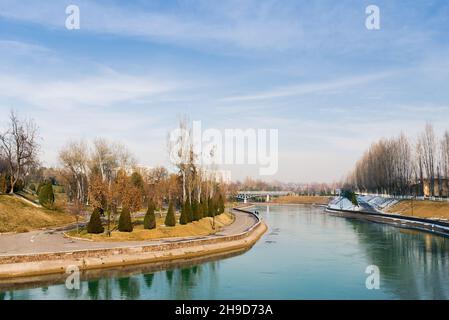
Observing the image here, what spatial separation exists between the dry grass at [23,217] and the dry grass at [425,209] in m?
52.6

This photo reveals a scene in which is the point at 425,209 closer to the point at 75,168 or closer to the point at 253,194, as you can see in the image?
the point at 75,168

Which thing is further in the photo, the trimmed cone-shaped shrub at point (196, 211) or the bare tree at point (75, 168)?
the bare tree at point (75, 168)

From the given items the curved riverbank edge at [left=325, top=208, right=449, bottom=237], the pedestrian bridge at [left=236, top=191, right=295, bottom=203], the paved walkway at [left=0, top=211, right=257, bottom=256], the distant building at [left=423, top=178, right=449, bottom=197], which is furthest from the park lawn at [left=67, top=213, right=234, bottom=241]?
the pedestrian bridge at [left=236, top=191, right=295, bottom=203]

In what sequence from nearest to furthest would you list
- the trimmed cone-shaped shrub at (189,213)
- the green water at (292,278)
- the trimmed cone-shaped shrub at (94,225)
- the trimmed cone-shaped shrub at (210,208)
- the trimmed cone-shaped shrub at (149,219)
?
the green water at (292,278) → the trimmed cone-shaped shrub at (94,225) → the trimmed cone-shaped shrub at (149,219) → the trimmed cone-shaped shrub at (189,213) → the trimmed cone-shaped shrub at (210,208)

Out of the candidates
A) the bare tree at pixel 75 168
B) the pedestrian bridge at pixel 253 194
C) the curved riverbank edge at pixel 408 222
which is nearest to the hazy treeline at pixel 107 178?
the bare tree at pixel 75 168

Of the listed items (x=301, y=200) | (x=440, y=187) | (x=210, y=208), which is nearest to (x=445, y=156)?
(x=440, y=187)

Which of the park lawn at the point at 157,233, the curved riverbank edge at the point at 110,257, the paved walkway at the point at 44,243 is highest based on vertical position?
the park lawn at the point at 157,233

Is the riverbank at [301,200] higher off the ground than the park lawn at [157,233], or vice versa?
the riverbank at [301,200]

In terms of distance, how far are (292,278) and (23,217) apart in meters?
33.1

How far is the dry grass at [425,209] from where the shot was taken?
6931 cm

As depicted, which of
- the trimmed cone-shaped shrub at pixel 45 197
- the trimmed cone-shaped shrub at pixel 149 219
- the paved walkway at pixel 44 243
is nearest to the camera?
the paved walkway at pixel 44 243

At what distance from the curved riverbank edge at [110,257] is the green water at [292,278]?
85.1 inches

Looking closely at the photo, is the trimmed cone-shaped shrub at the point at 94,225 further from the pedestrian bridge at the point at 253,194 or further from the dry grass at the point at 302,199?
the dry grass at the point at 302,199
